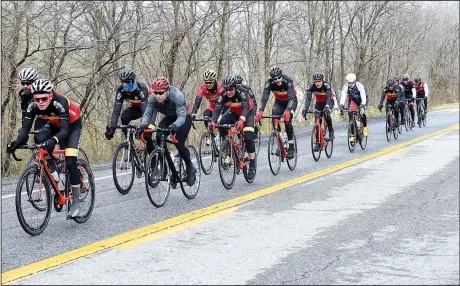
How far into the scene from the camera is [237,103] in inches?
442

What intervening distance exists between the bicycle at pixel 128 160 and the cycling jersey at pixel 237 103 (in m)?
1.56

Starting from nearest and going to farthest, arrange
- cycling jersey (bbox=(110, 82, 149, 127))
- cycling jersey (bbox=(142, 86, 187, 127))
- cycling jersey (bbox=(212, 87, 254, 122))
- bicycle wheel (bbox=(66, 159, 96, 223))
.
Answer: bicycle wheel (bbox=(66, 159, 96, 223))
cycling jersey (bbox=(142, 86, 187, 127))
cycling jersey (bbox=(110, 82, 149, 127))
cycling jersey (bbox=(212, 87, 254, 122))

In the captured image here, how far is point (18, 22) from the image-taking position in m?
12.7

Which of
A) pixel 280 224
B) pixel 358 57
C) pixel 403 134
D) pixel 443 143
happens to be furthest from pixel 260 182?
pixel 358 57

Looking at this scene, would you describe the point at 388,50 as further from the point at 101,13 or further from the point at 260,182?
the point at 260,182

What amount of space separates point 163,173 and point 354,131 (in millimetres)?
8142

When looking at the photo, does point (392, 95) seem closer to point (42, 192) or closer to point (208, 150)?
point (208, 150)

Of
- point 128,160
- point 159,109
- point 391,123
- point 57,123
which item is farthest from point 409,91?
point 57,123

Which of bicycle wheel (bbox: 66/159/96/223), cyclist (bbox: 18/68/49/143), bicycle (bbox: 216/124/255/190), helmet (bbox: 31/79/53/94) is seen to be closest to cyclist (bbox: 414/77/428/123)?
bicycle (bbox: 216/124/255/190)

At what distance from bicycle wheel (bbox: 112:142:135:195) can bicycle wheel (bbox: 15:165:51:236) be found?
2.56 m

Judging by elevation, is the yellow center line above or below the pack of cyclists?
below

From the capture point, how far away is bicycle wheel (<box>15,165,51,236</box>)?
670 centimetres

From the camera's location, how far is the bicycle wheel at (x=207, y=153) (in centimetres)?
1205

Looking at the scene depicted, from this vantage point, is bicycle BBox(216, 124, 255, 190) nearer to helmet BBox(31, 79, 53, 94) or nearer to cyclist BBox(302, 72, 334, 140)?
helmet BBox(31, 79, 53, 94)
